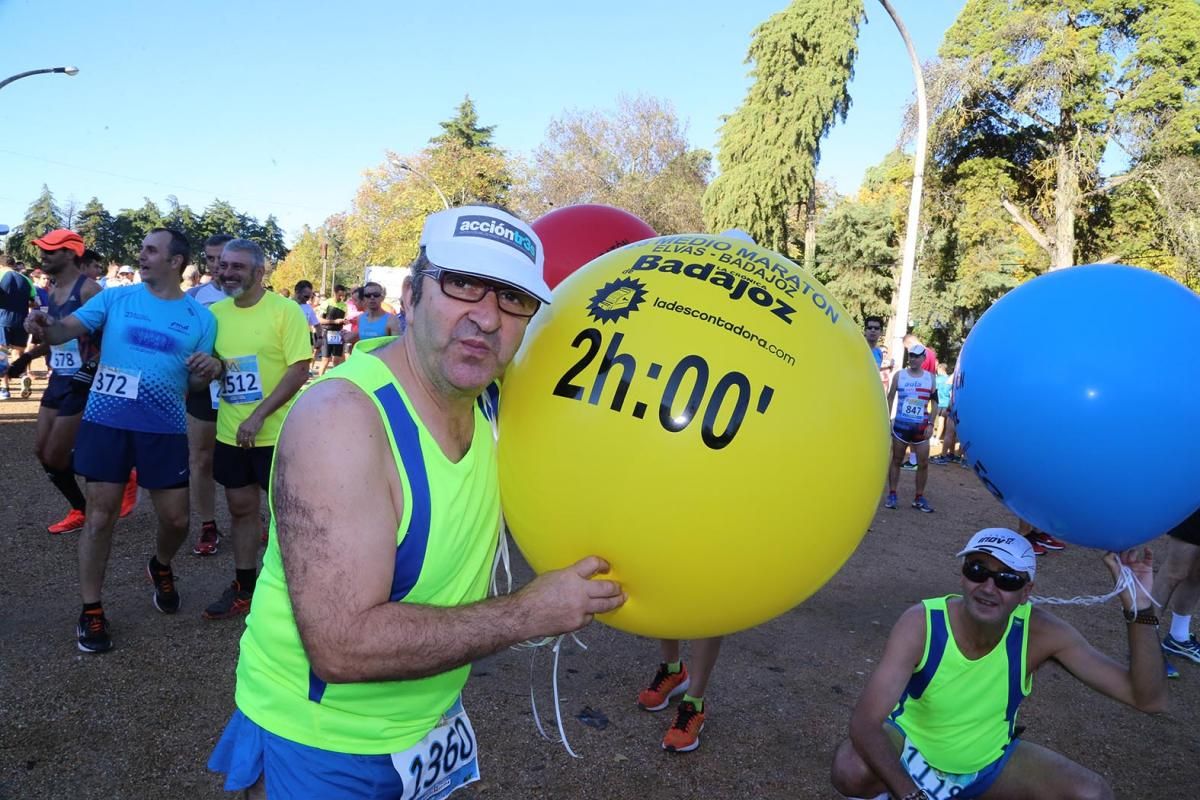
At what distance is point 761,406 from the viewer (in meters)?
1.50

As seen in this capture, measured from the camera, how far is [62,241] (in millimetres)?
5453

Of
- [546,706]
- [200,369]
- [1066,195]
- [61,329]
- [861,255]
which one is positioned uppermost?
[861,255]

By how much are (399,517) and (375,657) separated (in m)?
0.27

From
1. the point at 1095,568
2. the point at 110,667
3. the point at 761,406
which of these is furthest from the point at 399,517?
the point at 1095,568

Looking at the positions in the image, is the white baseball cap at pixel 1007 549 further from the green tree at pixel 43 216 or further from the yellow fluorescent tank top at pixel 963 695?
the green tree at pixel 43 216

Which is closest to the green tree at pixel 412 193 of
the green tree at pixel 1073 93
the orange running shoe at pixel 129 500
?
the green tree at pixel 1073 93

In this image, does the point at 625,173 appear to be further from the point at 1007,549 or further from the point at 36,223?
the point at 36,223

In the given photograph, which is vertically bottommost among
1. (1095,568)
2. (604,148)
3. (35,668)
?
(35,668)

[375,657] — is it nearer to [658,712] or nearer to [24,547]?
[658,712]

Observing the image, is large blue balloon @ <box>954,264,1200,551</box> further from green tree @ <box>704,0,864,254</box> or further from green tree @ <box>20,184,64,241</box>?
green tree @ <box>20,184,64,241</box>

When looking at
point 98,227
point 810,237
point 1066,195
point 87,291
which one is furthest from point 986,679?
point 98,227

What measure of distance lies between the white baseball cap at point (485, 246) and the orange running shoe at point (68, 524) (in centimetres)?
590

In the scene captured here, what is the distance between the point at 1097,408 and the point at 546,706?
2.98 meters

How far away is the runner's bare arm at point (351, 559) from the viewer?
53.5 inches
